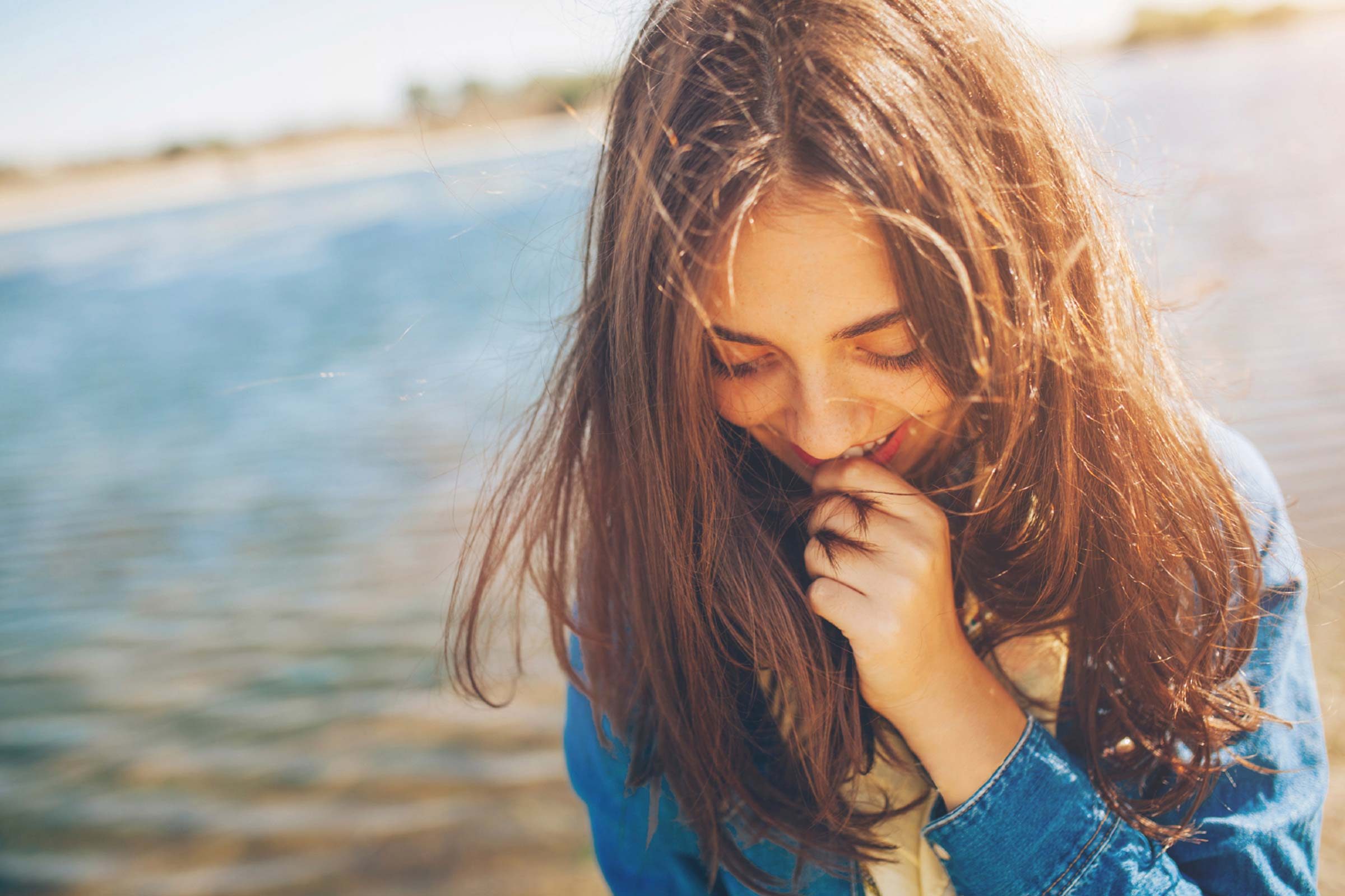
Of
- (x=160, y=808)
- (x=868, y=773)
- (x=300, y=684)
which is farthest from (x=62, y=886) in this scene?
(x=868, y=773)

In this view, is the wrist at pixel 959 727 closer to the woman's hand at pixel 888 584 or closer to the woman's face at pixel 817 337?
the woman's hand at pixel 888 584

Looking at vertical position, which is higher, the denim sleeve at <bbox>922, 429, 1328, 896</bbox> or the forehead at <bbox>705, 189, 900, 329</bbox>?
the forehead at <bbox>705, 189, 900, 329</bbox>

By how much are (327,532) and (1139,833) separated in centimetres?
444

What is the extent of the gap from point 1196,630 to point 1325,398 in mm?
4332

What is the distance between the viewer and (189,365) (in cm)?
856

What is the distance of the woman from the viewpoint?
1128 millimetres

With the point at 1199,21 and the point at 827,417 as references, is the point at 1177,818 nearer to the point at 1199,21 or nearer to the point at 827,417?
the point at 827,417

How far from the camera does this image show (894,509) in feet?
4.27

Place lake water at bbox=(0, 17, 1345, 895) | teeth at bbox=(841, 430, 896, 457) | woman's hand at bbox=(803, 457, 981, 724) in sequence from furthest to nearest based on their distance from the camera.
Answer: lake water at bbox=(0, 17, 1345, 895) < teeth at bbox=(841, 430, 896, 457) < woman's hand at bbox=(803, 457, 981, 724)

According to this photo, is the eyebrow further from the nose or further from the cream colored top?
the cream colored top

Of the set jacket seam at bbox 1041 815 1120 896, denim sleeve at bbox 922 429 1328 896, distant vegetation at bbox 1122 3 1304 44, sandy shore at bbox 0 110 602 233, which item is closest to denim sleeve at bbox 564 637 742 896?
denim sleeve at bbox 922 429 1328 896

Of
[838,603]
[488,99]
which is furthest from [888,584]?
[488,99]

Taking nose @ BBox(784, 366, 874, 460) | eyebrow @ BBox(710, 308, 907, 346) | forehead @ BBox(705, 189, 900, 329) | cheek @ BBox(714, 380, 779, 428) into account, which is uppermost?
forehead @ BBox(705, 189, 900, 329)

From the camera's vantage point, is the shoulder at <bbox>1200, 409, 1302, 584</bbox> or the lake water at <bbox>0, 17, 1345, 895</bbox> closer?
the shoulder at <bbox>1200, 409, 1302, 584</bbox>
